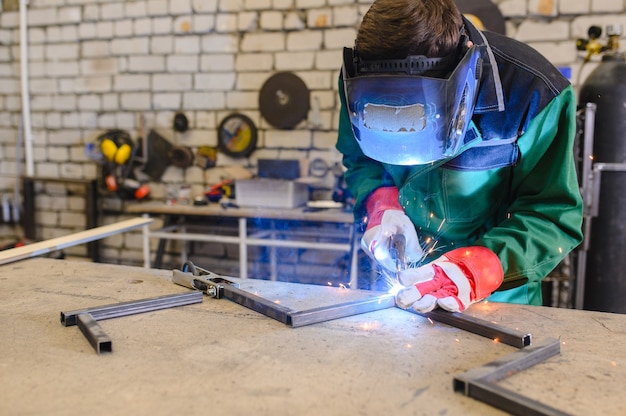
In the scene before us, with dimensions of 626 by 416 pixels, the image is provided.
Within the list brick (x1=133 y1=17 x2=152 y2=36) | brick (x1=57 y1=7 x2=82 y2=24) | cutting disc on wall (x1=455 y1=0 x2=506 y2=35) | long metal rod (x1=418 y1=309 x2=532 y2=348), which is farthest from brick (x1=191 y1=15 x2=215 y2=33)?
long metal rod (x1=418 y1=309 x2=532 y2=348)

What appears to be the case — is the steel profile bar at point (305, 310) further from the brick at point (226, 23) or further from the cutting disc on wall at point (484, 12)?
the brick at point (226, 23)

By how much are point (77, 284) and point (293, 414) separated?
1.11 metres

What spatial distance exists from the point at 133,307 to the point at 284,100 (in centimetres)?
332

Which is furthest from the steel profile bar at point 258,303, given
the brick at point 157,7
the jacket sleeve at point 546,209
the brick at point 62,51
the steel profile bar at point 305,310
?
the brick at point 62,51

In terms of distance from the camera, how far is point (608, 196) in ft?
10.2

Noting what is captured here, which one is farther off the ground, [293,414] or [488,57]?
[488,57]

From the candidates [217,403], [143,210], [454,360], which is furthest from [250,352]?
[143,210]

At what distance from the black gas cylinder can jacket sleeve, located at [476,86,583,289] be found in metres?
1.68

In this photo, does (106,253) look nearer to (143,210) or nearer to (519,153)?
(143,210)

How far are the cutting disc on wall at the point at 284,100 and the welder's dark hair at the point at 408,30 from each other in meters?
3.21

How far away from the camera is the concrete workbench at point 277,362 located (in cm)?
102

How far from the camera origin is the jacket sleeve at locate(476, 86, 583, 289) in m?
1.58

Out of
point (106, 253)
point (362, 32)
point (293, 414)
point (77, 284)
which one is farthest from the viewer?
point (106, 253)

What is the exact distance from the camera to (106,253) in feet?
17.7
